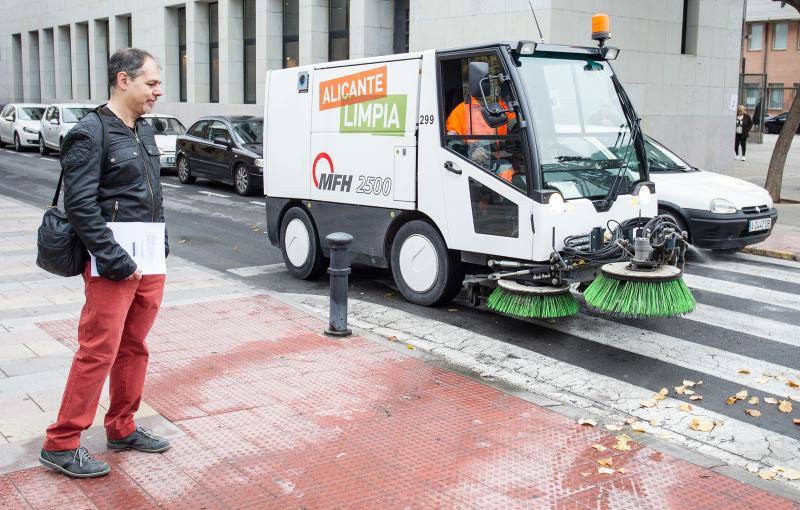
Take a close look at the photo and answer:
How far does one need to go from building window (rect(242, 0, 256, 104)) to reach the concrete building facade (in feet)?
0.12

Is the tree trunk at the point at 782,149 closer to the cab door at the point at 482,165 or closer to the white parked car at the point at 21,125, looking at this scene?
the cab door at the point at 482,165

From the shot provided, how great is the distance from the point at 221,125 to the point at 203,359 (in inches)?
557

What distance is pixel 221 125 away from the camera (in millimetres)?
20219

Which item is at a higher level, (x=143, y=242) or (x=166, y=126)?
(x=166, y=126)

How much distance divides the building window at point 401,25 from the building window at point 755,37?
139 ft

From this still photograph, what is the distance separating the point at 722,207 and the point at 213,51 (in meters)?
25.6

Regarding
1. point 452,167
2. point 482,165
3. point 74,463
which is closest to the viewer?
point 74,463

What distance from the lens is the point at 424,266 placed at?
8742 millimetres

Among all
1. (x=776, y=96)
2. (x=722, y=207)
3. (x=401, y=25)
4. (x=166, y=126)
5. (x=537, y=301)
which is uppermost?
(x=401, y=25)

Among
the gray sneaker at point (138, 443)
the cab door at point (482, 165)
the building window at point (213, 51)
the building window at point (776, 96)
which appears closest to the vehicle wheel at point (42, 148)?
the building window at point (213, 51)

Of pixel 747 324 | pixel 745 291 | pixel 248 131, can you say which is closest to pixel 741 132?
pixel 248 131

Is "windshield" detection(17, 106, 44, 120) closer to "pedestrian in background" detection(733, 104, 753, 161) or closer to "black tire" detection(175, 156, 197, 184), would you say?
"black tire" detection(175, 156, 197, 184)

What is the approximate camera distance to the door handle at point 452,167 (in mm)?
8133

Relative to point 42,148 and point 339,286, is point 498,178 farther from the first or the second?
point 42,148
